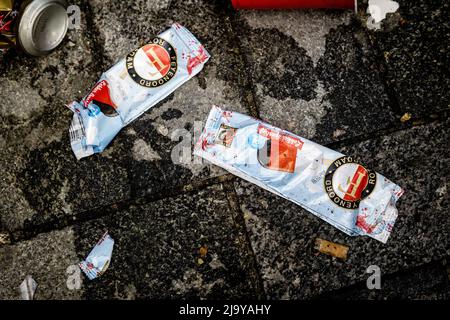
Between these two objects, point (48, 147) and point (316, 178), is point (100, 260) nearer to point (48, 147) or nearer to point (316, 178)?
point (48, 147)

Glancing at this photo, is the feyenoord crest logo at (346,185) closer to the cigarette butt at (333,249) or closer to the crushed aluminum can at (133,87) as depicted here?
the cigarette butt at (333,249)

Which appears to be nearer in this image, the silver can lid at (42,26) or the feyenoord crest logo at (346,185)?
the silver can lid at (42,26)

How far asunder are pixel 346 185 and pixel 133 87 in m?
1.14

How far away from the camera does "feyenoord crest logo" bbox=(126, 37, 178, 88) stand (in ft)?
6.15

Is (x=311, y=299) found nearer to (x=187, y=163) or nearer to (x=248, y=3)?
(x=187, y=163)

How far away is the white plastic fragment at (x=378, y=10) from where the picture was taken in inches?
74.1

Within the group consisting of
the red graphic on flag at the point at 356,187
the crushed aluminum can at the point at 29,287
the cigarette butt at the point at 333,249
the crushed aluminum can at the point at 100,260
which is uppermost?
the red graphic on flag at the point at 356,187

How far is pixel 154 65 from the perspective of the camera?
1877mm

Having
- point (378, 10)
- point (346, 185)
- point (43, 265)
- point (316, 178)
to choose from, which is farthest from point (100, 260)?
point (378, 10)

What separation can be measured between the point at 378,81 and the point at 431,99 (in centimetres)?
27

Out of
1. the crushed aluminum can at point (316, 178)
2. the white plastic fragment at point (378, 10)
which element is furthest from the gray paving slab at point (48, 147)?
the white plastic fragment at point (378, 10)

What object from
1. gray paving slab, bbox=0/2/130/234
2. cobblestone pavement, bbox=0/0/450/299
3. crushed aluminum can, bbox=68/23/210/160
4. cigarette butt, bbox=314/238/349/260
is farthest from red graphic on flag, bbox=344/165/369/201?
gray paving slab, bbox=0/2/130/234

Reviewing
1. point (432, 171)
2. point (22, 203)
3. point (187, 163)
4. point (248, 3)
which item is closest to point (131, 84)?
point (187, 163)

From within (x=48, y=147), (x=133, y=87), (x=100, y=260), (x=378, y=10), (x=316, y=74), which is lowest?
(x=100, y=260)
